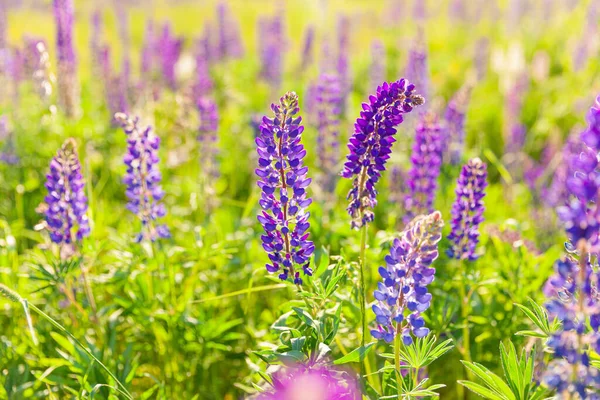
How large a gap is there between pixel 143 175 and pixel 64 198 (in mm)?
394

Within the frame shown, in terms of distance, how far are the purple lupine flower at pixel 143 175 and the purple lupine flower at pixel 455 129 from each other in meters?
2.33

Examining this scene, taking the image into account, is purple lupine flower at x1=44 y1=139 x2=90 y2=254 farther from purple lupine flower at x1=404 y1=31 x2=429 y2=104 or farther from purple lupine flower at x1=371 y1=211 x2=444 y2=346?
purple lupine flower at x1=404 y1=31 x2=429 y2=104

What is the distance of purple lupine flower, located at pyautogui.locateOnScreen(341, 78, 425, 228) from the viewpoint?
6.69 ft

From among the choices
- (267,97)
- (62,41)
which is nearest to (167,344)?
(62,41)

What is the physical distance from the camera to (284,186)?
222 cm

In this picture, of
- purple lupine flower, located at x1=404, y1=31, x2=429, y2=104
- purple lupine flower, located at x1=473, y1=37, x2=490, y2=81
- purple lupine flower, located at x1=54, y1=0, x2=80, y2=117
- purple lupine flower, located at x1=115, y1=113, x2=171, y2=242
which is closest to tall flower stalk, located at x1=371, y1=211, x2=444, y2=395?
purple lupine flower, located at x1=115, y1=113, x2=171, y2=242

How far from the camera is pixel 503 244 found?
3488mm

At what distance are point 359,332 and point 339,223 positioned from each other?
1002mm

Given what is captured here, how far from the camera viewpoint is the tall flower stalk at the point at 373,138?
2.04m

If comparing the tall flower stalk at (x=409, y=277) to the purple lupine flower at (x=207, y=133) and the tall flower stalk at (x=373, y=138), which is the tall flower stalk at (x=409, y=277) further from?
the purple lupine flower at (x=207, y=133)

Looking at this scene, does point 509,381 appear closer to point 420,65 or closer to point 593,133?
point 593,133

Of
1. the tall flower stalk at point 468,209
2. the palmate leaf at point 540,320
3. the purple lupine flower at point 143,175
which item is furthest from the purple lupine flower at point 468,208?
the purple lupine flower at point 143,175

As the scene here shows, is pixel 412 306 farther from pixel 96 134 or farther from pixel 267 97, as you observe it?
pixel 267 97


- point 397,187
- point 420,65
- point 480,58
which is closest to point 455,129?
point 420,65
